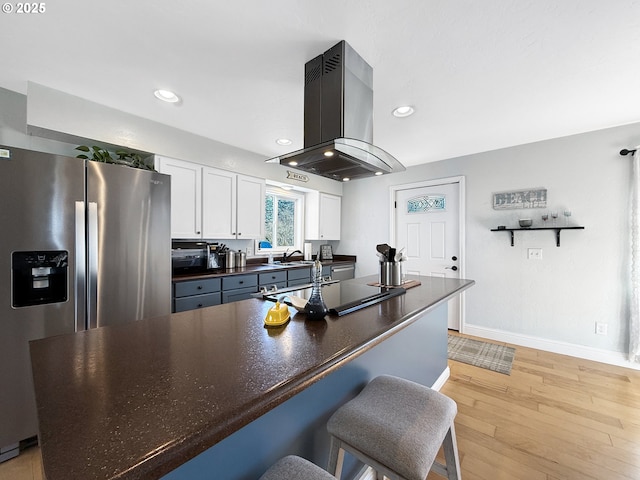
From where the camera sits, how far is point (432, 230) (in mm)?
3885

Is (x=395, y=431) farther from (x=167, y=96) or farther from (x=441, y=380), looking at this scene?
(x=167, y=96)

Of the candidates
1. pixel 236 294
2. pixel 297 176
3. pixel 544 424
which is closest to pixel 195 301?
pixel 236 294

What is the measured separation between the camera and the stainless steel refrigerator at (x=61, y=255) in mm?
1586

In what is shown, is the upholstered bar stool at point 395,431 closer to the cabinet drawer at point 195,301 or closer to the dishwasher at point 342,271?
the cabinet drawer at point 195,301

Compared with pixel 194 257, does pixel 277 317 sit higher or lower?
lower

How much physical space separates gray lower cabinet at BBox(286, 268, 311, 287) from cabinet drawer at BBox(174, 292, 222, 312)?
0.96 metres

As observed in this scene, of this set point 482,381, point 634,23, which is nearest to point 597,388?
point 482,381

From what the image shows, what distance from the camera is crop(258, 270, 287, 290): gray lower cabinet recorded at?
124 inches

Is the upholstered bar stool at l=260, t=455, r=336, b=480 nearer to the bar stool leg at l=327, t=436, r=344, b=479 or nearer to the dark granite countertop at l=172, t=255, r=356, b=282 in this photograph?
the bar stool leg at l=327, t=436, r=344, b=479

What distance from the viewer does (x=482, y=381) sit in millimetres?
2436

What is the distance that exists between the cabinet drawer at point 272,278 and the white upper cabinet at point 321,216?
3.97ft

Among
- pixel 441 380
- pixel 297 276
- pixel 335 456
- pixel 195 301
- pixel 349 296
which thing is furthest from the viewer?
pixel 297 276

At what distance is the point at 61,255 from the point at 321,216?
3.22 metres

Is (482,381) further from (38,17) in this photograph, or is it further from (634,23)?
(38,17)
